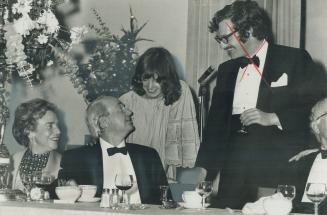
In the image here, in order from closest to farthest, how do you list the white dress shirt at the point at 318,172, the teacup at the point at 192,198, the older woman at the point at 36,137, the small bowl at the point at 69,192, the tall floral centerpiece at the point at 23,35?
the teacup at the point at 192,198
the small bowl at the point at 69,192
the white dress shirt at the point at 318,172
the tall floral centerpiece at the point at 23,35
the older woman at the point at 36,137

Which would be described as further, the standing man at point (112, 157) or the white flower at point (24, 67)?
the standing man at point (112, 157)

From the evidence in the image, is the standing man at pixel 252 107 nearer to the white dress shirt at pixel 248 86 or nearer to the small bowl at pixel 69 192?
the white dress shirt at pixel 248 86

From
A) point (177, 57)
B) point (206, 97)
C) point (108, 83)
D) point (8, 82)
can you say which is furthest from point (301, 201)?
point (8, 82)

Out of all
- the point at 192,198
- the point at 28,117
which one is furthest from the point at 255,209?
the point at 28,117

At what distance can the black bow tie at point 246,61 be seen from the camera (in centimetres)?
394

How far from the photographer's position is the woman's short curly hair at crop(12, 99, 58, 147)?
498cm

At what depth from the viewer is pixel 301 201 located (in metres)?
3.58

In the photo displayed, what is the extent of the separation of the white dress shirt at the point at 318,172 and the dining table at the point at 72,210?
0.80m

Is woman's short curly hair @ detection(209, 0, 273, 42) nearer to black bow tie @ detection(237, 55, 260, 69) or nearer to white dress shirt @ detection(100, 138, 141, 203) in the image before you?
black bow tie @ detection(237, 55, 260, 69)

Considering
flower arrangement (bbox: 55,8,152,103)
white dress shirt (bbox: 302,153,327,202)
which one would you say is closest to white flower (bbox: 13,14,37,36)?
flower arrangement (bbox: 55,8,152,103)

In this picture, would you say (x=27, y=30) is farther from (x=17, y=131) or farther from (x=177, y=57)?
(x=17, y=131)

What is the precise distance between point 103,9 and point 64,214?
2168 mm

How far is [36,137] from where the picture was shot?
194 inches

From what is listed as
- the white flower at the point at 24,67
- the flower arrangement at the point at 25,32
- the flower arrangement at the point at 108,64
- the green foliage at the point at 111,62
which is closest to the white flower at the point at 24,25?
the flower arrangement at the point at 25,32
